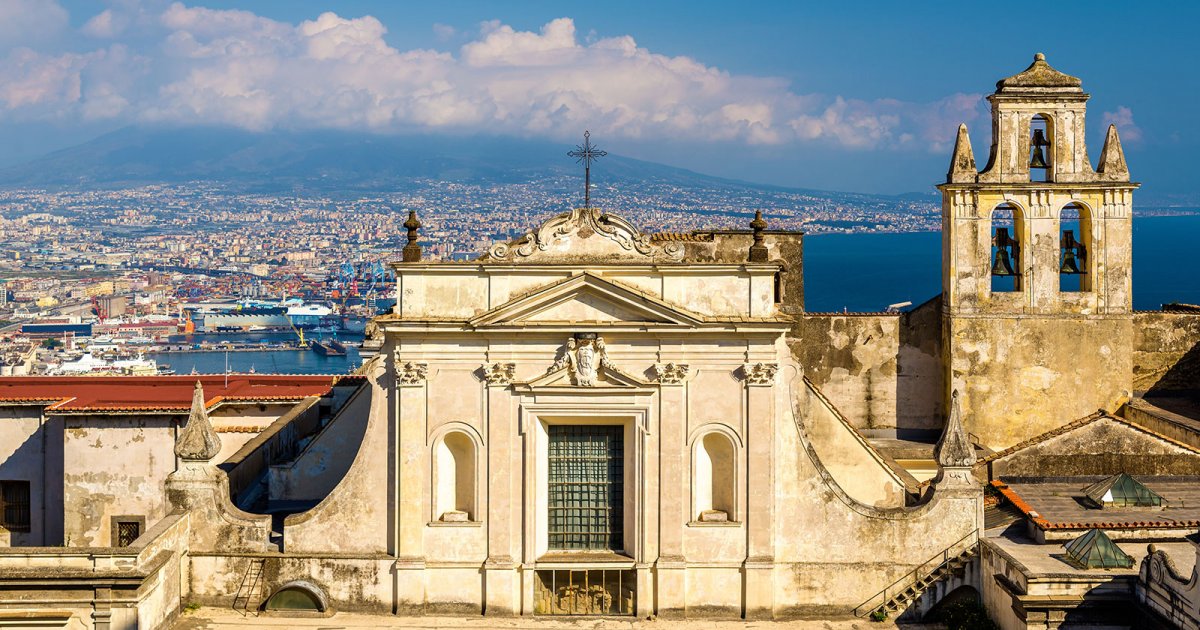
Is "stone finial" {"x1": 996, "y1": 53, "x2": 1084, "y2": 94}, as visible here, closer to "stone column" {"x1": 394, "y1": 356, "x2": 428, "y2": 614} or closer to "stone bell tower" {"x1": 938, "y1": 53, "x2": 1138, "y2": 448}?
"stone bell tower" {"x1": 938, "y1": 53, "x2": 1138, "y2": 448}

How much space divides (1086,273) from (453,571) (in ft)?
48.6

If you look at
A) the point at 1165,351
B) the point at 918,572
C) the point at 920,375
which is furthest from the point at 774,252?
the point at 1165,351

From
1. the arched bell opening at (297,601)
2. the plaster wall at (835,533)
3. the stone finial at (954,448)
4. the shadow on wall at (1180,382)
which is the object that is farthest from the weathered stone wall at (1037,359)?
the arched bell opening at (297,601)

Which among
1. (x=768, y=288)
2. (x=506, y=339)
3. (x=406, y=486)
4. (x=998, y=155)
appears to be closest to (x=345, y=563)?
(x=406, y=486)

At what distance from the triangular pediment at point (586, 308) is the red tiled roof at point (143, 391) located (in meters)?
9.30

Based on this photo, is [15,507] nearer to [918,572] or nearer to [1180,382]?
[918,572]

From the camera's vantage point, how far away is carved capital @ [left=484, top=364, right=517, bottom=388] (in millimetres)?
23297

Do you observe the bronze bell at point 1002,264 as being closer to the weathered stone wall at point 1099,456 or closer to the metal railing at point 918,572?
the weathered stone wall at point 1099,456

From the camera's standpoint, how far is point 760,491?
2341cm

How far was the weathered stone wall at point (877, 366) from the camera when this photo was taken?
29.5 metres

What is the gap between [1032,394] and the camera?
28.6 metres

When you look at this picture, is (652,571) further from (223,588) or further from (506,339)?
(223,588)

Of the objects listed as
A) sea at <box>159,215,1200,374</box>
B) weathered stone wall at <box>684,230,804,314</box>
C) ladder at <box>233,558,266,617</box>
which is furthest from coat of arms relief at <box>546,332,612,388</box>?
sea at <box>159,215,1200,374</box>

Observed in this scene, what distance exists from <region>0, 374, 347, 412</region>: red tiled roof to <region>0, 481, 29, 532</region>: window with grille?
6.30 feet
